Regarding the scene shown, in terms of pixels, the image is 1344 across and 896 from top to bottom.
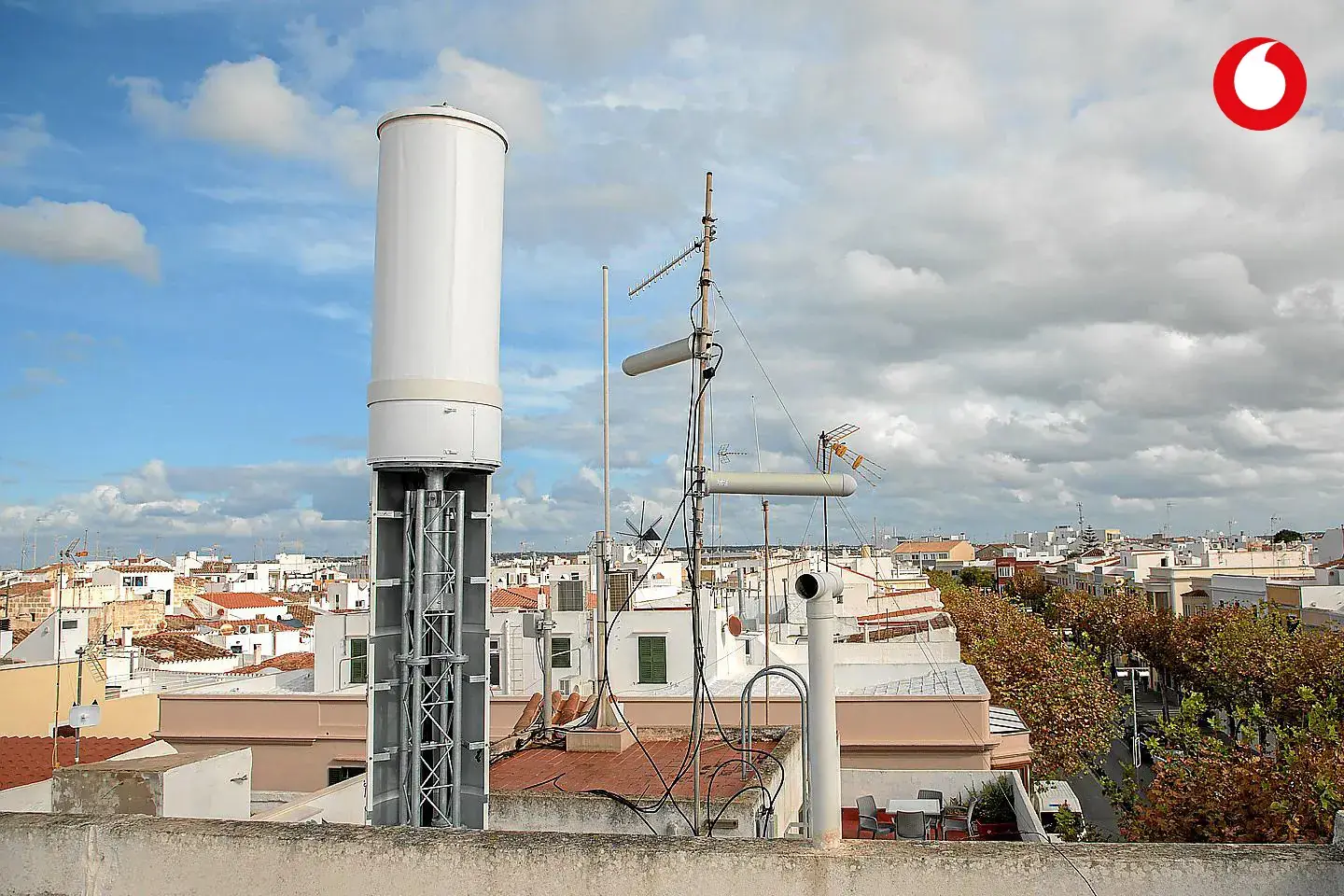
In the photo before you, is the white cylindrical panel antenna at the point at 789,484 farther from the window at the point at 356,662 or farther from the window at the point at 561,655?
the window at the point at 356,662

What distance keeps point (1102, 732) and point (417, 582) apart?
24.8 metres

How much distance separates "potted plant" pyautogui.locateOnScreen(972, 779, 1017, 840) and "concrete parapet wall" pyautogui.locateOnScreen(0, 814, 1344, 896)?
14127mm

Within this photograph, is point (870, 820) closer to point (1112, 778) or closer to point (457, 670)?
point (457, 670)

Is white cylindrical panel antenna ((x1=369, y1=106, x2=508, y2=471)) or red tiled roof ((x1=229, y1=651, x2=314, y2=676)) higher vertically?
white cylindrical panel antenna ((x1=369, y1=106, x2=508, y2=471))

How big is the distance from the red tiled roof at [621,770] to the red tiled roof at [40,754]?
6244mm

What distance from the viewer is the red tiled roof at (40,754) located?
13.5 m

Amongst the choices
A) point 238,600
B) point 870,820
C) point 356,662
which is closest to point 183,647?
point 356,662

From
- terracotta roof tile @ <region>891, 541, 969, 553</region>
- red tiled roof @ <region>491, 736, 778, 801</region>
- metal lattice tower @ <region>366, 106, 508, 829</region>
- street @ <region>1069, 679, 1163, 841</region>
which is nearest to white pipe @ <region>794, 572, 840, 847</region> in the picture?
metal lattice tower @ <region>366, 106, 508, 829</region>

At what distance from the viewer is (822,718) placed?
18.4ft

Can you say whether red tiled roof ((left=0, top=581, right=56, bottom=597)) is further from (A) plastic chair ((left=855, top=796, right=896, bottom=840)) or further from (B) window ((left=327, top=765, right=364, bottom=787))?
(A) plastic chair ((left=855, top=796, right=896, bottom=840))

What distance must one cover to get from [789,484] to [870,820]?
12.4 m

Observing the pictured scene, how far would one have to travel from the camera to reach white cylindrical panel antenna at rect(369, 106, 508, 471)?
7.96m

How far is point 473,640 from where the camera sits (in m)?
8.18

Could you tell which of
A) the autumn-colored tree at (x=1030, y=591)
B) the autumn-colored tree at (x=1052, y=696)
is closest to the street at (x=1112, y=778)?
the autumn-colored tree at (x=1052, y=696)
